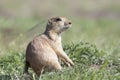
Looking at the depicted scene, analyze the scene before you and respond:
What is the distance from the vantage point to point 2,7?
23812mm

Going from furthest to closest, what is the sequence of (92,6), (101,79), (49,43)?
(92,6) < (49,43) < (101,79)

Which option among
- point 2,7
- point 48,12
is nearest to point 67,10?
point 48,12

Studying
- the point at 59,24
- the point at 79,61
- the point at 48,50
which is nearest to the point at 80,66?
the point at 48,50

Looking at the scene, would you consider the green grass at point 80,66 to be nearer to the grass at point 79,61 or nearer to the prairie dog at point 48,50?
the grass at point 79,61

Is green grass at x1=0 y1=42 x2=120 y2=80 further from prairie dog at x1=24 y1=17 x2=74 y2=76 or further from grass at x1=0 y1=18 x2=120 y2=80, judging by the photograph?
prairie dog at x1=24 y1=17 x2=74 y2=76

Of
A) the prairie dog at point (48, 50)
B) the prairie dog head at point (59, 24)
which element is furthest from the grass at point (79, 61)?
the prairie dog head at point (59, 24)

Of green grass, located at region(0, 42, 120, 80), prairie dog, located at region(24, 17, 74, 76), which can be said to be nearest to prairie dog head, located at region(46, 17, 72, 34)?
prairie dog, located at region(24, 17, 74, 76)

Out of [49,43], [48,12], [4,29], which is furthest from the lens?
[48,12]

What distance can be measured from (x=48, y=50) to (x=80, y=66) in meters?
0.44

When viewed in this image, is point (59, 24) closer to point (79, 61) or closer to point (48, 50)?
point (48, 50)

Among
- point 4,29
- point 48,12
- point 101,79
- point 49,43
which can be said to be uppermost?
point 48,12

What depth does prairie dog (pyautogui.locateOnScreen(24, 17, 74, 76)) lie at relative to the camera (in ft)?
24.3

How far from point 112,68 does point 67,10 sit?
16624 millimetres

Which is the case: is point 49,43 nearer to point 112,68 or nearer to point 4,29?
point 112,68
